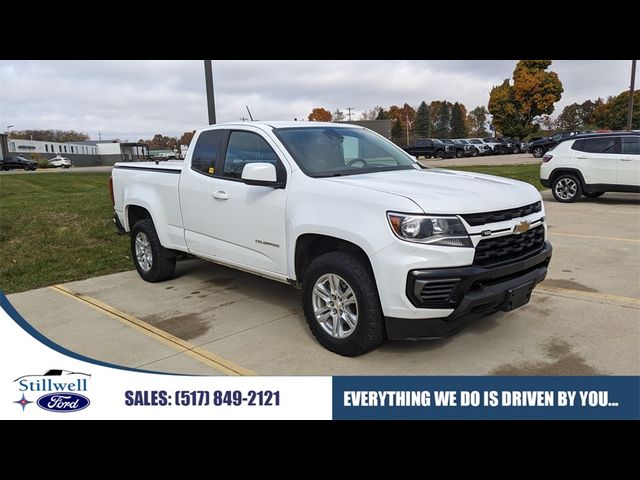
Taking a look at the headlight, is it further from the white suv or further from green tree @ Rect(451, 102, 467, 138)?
green tree @ Rect(451, 102, 467, 138)

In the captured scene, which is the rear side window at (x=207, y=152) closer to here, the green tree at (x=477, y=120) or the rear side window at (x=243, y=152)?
the rear side window at (x=243, y=152)

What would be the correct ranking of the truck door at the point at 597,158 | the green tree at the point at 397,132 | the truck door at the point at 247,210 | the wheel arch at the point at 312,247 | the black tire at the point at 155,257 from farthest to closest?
the green tree at the point at 397,132
the truck door at the point at 597,158
the black tire at the point at 155,257
the truck door at the point at 247,210
the wheel arch at the point at 312,247

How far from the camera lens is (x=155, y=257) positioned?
612cm

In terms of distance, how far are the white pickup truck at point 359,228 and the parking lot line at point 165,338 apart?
2.43 feet

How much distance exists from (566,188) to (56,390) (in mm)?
11740

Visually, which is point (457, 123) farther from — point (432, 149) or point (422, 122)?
point (432, 149)

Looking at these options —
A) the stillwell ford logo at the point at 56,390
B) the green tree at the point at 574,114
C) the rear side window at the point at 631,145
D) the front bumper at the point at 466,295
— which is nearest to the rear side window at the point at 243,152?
the front bumper at the point at 466,295

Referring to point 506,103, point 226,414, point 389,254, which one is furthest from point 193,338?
point 506,103

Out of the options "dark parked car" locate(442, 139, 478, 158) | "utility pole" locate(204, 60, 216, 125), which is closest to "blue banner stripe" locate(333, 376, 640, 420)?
"utility pole" locate(204, 60, 216, 125)

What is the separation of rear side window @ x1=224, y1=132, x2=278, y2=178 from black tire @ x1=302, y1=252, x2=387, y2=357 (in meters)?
1.26

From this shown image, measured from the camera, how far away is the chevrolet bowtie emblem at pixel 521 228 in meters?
3.82

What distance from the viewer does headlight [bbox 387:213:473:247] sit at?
3.47 meters

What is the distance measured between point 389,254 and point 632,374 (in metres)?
1.92
